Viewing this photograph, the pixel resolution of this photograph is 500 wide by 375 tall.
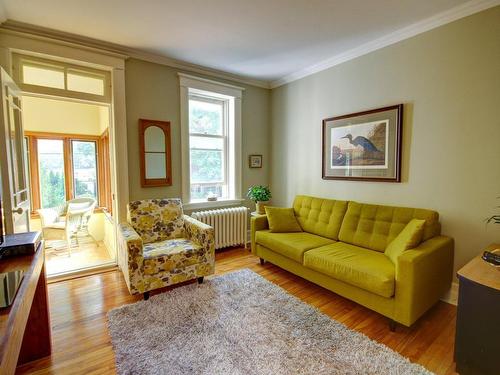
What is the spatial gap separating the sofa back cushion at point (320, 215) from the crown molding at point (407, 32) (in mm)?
1777

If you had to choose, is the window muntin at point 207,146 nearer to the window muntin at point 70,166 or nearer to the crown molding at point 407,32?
the crown molding at point 407,32

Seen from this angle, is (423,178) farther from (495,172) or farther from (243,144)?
(243,144)

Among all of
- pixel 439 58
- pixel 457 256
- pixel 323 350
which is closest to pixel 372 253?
pixel 457 256

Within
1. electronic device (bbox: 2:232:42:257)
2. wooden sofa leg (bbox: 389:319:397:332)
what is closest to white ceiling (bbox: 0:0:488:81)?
electronic device (bbox: 2:232:42:257)

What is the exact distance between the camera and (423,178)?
8.45ft

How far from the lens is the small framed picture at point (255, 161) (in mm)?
4254

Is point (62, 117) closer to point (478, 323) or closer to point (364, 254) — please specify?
point (364, 254)

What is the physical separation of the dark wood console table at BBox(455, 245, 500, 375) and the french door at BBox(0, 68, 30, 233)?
3.42 meters

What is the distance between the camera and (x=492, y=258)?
178 cm

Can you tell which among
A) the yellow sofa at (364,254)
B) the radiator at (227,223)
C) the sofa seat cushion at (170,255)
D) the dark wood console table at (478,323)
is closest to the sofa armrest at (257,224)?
the yellow sofa at (364,254)

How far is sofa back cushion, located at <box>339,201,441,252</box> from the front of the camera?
2.41 metres

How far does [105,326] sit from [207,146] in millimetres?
2643

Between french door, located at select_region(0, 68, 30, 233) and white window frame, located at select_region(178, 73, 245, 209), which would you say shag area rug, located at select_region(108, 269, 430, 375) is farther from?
white window frame, located at select_region(178, 73, 245, 209)

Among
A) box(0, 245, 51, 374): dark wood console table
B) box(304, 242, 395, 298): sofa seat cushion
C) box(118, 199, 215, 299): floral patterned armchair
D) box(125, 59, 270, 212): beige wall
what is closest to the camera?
box(0, 245, 51, 374): dark wood console table
